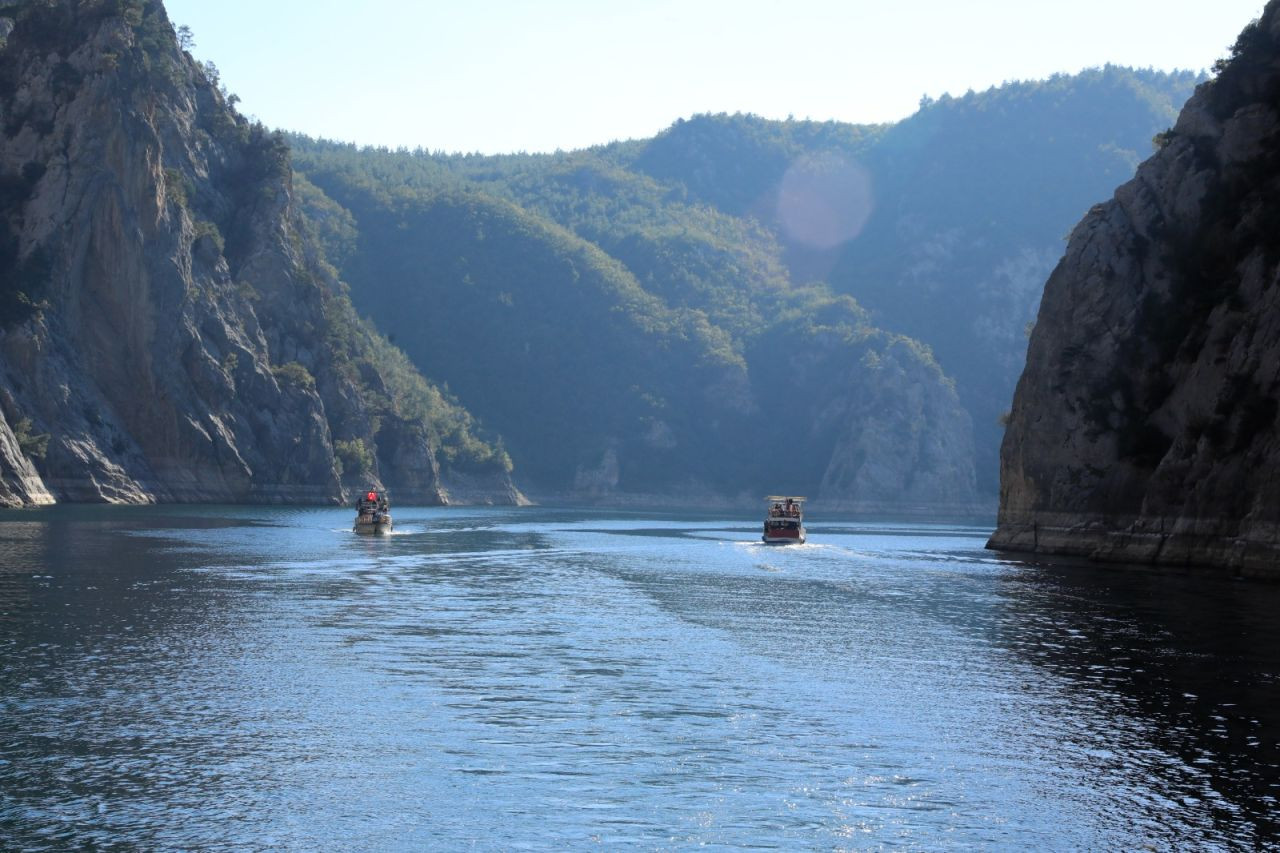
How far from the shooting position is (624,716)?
33094 mm

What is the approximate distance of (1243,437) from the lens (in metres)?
71.3

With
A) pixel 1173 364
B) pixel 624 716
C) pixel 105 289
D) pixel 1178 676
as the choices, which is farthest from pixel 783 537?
pixel 105 289

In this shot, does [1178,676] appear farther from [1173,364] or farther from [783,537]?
[783,537]

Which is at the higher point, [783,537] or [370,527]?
[783,537]

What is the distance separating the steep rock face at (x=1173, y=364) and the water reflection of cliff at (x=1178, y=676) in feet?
21.3

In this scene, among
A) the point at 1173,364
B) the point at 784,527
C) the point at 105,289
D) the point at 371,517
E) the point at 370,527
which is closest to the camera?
the point at 1173,364

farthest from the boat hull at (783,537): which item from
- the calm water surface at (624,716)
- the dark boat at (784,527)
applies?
the calm water surface at (624,716)

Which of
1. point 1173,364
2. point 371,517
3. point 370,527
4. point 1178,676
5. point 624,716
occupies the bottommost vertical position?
point 624,716

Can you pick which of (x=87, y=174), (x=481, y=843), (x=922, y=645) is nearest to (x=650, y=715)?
(x=481, y=843)

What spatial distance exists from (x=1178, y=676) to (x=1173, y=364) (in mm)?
51140

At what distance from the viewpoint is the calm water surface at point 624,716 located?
78.6ft

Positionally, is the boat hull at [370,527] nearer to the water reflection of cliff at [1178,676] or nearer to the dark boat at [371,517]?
the dark boat at [371,517]

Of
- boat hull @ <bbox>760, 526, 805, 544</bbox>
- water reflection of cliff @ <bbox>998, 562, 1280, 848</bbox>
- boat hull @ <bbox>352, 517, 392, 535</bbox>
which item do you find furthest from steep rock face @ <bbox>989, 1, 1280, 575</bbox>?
boat hull @ <bbox>352, 517, 392, 535</bbox>

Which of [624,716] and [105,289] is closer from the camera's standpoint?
[624,716]
